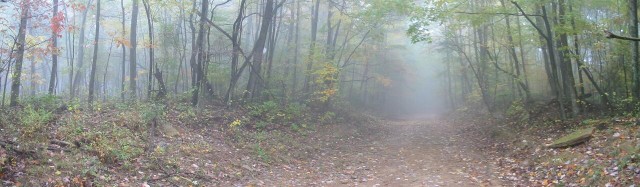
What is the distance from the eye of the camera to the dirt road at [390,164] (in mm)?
9430

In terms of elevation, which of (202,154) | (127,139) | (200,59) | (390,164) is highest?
(200,59)

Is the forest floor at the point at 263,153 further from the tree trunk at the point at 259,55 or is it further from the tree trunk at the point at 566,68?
the tree trunk at the point at 259,55

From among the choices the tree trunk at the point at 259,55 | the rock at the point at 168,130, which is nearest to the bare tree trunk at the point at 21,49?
the rock at the point at 168,130

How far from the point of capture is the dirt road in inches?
371

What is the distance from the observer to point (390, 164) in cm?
1178

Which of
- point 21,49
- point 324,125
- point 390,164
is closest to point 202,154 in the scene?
point 390,164

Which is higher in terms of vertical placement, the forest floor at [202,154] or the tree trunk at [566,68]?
the tree trunk at [566,68]

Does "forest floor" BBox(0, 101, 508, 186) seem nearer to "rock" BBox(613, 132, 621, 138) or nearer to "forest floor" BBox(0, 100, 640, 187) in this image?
"forest floor" BBox(0, 100, 640, 187)

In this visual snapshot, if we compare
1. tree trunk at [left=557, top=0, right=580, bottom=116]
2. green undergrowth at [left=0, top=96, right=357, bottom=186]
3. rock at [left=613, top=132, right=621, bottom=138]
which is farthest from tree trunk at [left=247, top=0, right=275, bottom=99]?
rock at [left=613, top=132, right=621, bottom=138]

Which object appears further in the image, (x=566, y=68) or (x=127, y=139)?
(x=566, y=68)

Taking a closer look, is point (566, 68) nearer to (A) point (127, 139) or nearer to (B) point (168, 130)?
(B) point (168, 130)

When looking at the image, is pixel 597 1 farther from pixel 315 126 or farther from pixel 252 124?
pixel 252 124

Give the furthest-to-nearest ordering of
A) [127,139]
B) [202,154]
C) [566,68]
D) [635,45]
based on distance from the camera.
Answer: [566,68] < [202,154] < [127,139] < [635,45]

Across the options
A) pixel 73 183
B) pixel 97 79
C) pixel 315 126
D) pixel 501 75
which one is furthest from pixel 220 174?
pixel 97 79
